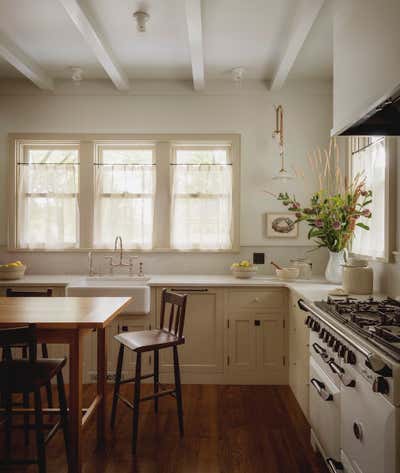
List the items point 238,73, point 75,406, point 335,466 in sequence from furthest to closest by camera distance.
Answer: point 238,73 → point 75,406 → point 335,466

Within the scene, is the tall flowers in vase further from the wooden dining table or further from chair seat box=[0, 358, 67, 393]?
chair seat box=[0, 358, 67, 393]

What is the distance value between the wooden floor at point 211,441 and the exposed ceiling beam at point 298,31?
9.07 feet

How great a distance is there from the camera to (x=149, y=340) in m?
2.72

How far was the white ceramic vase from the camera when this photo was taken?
3.45 metres

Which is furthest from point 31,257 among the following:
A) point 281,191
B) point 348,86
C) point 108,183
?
point 348,86

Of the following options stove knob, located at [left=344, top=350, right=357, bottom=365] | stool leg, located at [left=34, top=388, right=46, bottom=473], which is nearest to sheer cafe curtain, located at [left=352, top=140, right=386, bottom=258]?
stove knob, located at [left=344, top=350, right=357, bottom=365]

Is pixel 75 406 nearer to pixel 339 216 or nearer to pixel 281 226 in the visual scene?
pixel 339 216

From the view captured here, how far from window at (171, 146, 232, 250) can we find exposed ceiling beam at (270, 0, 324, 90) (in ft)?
3.32

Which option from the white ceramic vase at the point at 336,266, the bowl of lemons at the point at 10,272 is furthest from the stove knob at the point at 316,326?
the bowl of lemons at the point at 10,272

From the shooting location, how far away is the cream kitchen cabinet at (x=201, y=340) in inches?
144

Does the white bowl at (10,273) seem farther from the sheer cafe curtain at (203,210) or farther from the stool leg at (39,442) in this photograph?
the stool leg at (39,442)

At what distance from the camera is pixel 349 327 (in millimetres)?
1846

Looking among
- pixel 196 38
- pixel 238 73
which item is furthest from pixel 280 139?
pixel 196 38

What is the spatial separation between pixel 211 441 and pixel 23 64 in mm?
3388
